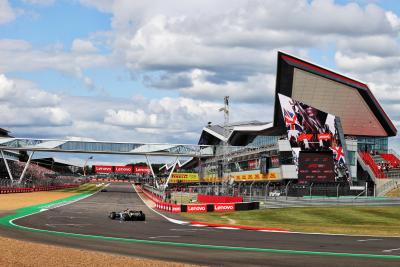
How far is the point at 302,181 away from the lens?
252ft

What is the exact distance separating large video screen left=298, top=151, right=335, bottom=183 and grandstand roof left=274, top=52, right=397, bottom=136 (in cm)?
2968

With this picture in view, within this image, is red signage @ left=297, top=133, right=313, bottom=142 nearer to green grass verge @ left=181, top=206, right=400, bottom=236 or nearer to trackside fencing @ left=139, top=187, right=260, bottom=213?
green grass verge @ left=181, top=206, right=400, bottom=236

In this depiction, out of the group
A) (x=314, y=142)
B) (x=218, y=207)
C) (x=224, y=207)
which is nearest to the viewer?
(x=224, y=207)

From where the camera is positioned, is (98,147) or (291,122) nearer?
(291,122)

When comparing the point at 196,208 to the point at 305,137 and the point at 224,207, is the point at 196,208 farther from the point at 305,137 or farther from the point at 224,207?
the point at 305,137

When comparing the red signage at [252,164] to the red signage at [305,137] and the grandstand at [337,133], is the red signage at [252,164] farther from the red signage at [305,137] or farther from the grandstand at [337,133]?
the red signage at [305,137]

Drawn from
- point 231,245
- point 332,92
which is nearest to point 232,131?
point 332,92

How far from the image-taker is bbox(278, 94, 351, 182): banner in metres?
78.9

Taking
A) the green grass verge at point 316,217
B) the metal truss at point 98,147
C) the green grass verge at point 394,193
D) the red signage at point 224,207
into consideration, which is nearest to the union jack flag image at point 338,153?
the green grass verge at point 394,193

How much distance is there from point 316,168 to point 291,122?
13.1 m

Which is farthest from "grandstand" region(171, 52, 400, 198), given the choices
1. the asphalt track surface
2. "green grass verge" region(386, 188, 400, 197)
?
the asphalt track surface

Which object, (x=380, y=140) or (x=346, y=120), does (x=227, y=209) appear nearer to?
(x=346, y=120)

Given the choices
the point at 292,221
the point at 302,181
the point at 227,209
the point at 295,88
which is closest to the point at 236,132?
the point at 295,88

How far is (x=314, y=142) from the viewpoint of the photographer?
84562 millimetres
